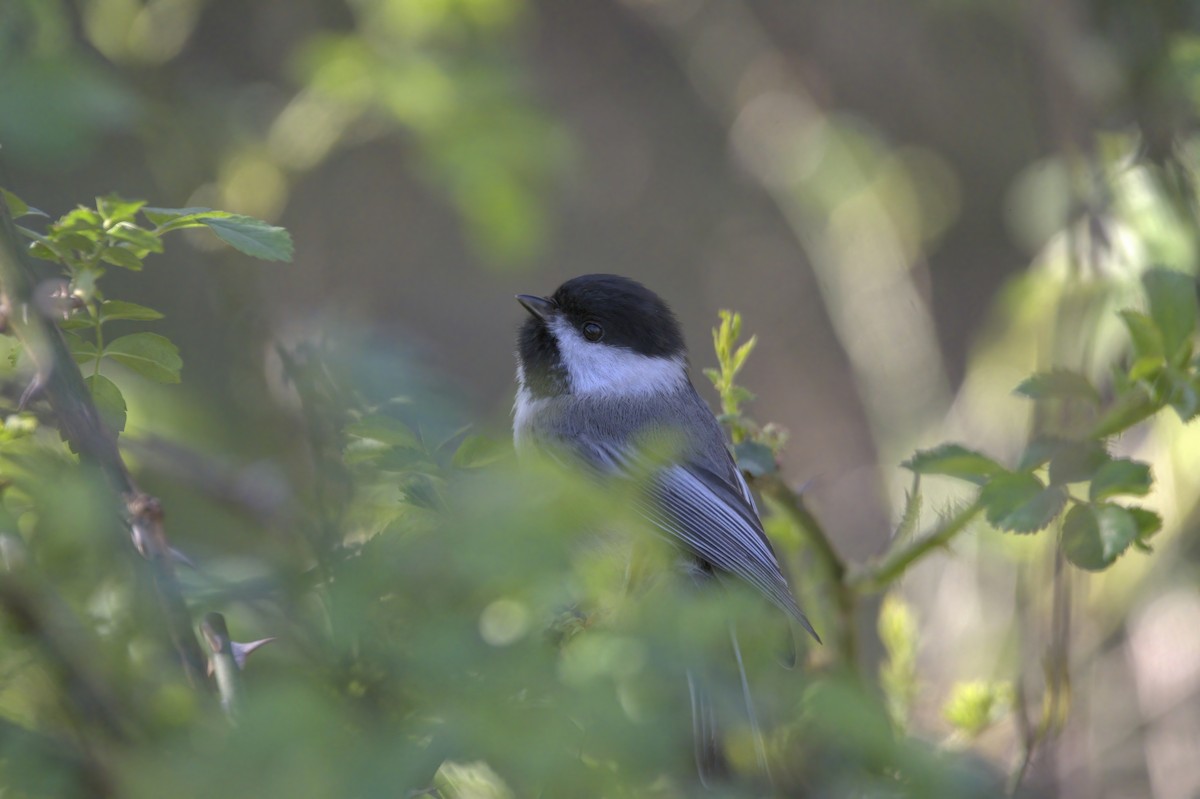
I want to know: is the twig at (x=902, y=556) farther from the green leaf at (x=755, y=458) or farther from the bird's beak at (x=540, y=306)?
the bird's beak at (x=540, y=306)

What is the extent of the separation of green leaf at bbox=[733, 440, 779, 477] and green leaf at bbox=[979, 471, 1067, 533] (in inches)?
10.5

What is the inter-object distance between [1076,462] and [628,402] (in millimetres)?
1167

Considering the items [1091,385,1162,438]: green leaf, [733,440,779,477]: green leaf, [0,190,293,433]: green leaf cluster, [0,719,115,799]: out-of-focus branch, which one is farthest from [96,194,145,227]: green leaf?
[1091,385,1162,438]: green leaf

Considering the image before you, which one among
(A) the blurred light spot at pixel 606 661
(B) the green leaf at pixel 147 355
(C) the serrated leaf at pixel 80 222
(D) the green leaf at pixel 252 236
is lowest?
(A) the blurred light spot at pixel 606 661

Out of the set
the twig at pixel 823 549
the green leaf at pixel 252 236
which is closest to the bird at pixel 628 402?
the twig at pixel 823 549

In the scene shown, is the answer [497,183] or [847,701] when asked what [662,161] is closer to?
[497,183]

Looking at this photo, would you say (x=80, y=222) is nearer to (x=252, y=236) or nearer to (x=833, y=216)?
(x=252, y=236)

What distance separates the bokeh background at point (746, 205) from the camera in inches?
63.9

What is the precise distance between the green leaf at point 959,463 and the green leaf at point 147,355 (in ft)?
2.34

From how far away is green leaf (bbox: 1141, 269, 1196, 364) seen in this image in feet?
3.54

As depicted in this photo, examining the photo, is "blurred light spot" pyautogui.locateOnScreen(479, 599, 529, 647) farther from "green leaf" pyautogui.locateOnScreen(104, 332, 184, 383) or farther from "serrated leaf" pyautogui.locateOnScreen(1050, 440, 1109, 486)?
"serrated leaf" pyautogui.locateOnScreen(1050, 440, 1109, 486)

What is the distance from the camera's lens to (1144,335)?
1.11 m

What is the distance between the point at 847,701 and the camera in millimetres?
748

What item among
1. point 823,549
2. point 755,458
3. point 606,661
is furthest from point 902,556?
point 606,661
